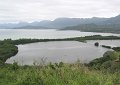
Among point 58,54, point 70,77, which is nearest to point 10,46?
point 58,54

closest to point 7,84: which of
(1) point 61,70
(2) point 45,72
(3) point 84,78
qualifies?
(2) point 45,72

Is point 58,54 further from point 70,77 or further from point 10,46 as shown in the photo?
point 70,77

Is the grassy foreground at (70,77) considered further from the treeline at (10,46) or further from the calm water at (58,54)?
the treeline at (10,46)

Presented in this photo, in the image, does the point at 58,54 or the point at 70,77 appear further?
the point at 58,54

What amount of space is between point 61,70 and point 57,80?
1.72 ft

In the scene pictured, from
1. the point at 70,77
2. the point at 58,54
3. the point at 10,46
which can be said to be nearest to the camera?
the point at 70,77

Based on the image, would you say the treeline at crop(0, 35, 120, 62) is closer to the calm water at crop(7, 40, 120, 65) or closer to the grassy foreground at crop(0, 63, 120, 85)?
the calm water at crop(7, 40, 120, 65)

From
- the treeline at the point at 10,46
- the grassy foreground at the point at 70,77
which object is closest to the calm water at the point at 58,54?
the treeline at the point at 10,46

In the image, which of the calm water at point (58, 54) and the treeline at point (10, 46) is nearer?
the calm water at point (58, 54)

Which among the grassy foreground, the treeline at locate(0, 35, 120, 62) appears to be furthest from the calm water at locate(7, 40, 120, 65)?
the grassy foreground

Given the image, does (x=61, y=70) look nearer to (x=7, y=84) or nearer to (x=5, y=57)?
(x=7, y=84)

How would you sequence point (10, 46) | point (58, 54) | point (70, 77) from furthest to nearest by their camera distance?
point (10, 46)
point (58, 54)
point (70, 77)

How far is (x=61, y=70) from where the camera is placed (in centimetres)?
826

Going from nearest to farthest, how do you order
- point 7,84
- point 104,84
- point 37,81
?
point 104,84 < point 37,81 < point 7,84
